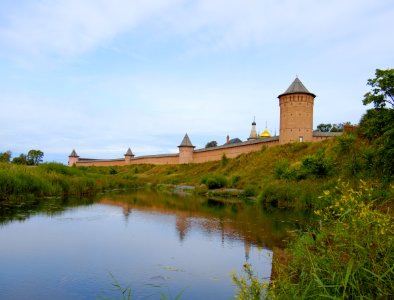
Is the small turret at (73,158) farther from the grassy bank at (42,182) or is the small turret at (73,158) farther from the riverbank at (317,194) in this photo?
the grassy bank at (42,182)

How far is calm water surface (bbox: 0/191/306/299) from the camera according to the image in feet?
14.4

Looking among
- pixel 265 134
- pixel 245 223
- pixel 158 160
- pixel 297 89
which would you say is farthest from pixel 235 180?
pixel 265 134

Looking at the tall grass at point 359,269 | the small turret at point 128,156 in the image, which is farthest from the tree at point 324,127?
the tall grass at point 359,269

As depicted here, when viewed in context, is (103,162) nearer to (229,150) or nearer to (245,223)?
(229,150)

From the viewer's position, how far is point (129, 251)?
6188 mm

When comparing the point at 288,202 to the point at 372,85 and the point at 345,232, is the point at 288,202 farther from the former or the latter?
the point at 345,232

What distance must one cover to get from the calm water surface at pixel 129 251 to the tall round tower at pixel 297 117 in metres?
18.3

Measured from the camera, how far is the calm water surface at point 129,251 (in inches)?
173

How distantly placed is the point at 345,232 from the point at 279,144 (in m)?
25.9

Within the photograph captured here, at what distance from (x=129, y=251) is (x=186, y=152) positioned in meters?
33.6

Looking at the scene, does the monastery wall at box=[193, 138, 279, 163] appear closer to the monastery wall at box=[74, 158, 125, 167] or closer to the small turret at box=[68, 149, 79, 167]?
Result: the monastery wall at box=[74, 158, 125, 167]

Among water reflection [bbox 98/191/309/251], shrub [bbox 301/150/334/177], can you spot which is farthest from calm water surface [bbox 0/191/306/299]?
shrub [bbox 301/150/334/177]

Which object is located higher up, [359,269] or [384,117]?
[384,117]

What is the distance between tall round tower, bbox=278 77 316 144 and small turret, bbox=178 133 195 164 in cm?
1339
